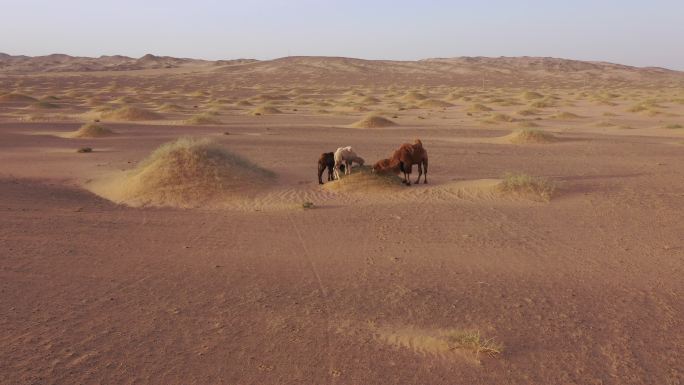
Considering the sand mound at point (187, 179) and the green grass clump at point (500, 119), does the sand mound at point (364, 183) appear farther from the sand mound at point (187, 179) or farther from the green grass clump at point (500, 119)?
the green grass clump at point (500, 119)

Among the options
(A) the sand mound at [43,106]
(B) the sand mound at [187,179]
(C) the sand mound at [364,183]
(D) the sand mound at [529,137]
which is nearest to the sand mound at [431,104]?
(D) the sand mound at [529,137]

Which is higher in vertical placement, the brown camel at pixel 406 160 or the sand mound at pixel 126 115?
the brown camel at pixel 406 160

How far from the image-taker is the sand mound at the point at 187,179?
479 inches

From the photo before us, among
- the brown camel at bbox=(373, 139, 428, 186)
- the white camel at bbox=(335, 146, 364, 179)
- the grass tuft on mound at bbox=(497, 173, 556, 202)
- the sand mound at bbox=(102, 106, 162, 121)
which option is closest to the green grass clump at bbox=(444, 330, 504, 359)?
the grass tuft on mound at bbox=(497, 173, 556, 202)

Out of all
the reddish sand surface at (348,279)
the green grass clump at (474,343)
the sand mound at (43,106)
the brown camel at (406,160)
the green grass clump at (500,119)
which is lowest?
the green grass clump at (500,119)

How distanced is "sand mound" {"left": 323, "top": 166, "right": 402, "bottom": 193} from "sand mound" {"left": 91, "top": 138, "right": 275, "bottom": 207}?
197 centimetres

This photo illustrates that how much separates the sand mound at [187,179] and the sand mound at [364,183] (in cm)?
197

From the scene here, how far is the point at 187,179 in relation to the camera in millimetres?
12750

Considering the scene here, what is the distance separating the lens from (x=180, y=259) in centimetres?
799

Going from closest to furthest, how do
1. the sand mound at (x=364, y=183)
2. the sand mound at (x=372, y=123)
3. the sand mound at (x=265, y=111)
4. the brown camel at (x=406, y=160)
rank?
the sand mound at (x=364, y=183) < the brown camel at (x=406, y=160) < the sand mound at (x=372, y=123) < the sand mound at (x=265, y=111)

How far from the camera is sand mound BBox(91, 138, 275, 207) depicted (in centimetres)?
1216

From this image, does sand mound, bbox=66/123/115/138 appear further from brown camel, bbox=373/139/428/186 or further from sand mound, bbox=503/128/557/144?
sand mound, bbox=503/128/557/144

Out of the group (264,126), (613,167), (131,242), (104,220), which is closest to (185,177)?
(104,220)

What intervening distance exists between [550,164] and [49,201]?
45.4 ft
